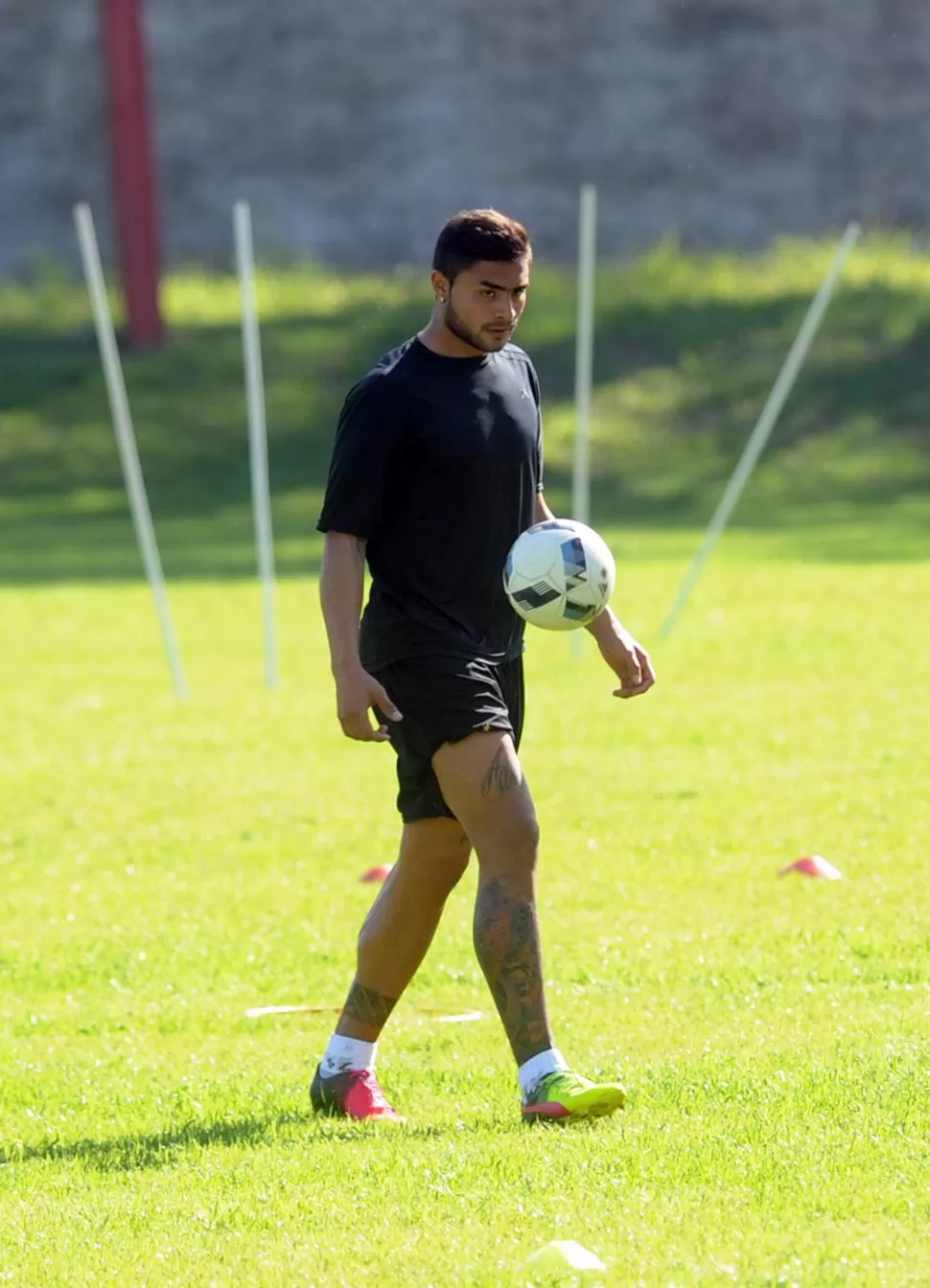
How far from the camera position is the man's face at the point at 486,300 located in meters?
5.55

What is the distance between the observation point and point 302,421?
104 feet

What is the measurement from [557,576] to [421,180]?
28.7 metres

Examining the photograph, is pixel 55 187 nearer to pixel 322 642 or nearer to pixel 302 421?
pixel 302 421

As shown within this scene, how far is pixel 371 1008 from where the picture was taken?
5.93m

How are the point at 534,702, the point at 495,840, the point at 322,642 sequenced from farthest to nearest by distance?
the point at 322,642
the point at 534,702
the point at 495,840

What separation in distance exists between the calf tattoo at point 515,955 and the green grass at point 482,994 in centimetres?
21

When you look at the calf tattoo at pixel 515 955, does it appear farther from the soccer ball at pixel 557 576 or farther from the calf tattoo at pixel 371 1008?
the soccer ball at pixel 557 576

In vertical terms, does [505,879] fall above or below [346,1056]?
above

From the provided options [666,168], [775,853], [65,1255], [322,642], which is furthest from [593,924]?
[666,168]

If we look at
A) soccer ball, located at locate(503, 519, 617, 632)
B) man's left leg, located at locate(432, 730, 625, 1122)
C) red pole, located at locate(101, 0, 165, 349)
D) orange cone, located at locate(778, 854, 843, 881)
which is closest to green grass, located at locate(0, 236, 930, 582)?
red pole, located at locate(101, 0, 165, 349)

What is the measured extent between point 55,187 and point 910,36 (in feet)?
40.2

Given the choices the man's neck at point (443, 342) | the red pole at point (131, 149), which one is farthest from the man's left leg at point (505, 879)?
the red pole at point (131, 149)

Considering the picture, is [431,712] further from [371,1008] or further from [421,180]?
[421,180]

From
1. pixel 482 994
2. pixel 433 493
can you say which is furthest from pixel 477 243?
pixel 482 994
